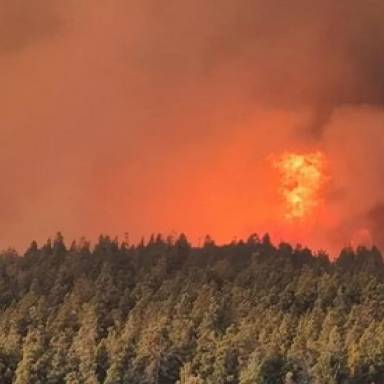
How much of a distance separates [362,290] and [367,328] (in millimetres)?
8243

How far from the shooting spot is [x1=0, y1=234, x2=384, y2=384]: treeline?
183 feet

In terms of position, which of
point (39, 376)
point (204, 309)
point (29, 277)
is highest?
point (29, 277)

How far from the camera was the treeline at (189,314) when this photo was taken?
55875mm

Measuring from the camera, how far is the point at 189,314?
6419 cm

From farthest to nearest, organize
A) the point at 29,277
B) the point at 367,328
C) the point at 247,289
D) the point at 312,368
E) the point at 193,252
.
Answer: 1. the point at 193,252
2. the point at 29,277
3. the point at 247,289
4. the point at 367,328
5. the point at 312,368

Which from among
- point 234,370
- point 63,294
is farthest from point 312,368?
point 63,294

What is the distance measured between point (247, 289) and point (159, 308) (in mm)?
6948

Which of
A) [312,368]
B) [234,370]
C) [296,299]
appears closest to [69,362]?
[234,370]

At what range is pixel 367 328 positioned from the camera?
196 ft

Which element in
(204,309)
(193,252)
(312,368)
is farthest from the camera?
(193,252)

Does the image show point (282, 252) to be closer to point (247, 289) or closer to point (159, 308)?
point (247, 289)

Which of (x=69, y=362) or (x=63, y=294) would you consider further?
(x=63, y=294)

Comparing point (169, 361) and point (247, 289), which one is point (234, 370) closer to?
point (169, 361)

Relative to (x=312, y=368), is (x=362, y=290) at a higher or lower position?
higher
